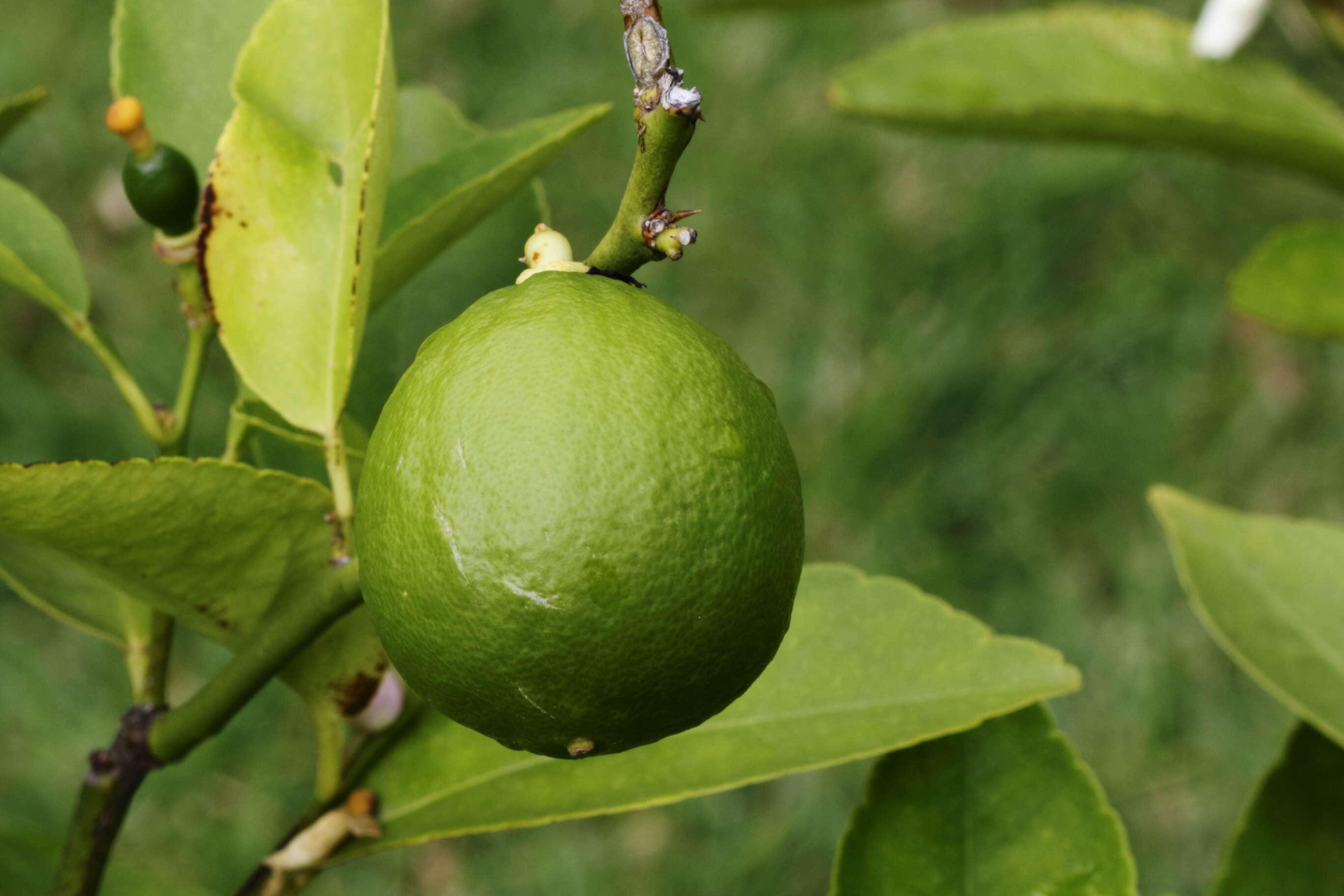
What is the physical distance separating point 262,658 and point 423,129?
1.72 feet

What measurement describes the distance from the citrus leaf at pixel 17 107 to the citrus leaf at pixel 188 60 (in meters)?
0.06

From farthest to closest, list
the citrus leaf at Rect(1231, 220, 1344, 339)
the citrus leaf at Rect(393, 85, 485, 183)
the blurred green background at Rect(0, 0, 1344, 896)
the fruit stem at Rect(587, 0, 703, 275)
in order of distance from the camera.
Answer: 1. the blurred green background at Rect(0, 0, 1344, 896)
2. the citrus leaf at Rect(1231, 220, 1344, 339)
3. the citrus leaf at Rect(393, 85, 485, 183)
4. the fruit stem at Rect(587, 0, 703, 275)

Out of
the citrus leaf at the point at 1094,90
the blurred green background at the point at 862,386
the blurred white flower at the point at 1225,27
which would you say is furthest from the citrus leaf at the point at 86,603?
the blurred green background at the point at 862,386

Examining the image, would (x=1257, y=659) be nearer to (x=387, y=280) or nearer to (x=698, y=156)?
(x=387, y=280)

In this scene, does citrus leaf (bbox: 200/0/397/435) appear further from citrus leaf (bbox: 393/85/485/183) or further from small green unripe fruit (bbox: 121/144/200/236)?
citrus leaf (bbox: 393/85/485/183)

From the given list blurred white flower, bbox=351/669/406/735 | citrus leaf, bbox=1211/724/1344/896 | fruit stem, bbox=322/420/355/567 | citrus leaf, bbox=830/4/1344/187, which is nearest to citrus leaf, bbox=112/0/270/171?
fruit stem, bbox=322/420/355/567

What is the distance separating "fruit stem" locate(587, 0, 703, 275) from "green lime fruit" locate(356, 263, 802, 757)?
0.05 m

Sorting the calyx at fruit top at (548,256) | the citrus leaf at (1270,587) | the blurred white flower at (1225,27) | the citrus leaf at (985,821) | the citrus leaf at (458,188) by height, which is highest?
the calyx at fruit top at (548,256)

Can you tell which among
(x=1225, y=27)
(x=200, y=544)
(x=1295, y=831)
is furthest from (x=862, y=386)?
(x=200, y=544)

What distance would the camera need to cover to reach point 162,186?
2.70 ft

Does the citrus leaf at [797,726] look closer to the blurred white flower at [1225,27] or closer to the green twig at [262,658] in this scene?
the green twig at [262,658]

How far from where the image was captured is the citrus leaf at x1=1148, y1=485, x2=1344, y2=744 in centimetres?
99

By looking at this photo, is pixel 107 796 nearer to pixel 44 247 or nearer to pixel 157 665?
pixel 157 665

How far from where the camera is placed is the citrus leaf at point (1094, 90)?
126cm
